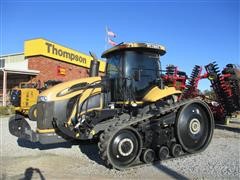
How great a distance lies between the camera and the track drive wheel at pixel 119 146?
709 centimetres

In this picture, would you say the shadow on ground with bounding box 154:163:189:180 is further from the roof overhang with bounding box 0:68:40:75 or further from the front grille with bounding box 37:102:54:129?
the roof overhang with bounding box 0:68:40:75

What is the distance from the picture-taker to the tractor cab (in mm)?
8352

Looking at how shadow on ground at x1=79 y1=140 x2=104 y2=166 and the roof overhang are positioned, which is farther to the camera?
the roof overhang

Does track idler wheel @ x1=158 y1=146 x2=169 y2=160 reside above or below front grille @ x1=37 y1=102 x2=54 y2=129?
below

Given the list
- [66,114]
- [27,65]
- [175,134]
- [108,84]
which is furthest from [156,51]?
[27,65]

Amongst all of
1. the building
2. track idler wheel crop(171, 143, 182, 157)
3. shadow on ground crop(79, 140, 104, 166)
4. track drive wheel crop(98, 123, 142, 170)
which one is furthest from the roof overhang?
track drive wheel crop(98, 123, 142, 170)

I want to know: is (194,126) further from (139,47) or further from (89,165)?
(89,165)

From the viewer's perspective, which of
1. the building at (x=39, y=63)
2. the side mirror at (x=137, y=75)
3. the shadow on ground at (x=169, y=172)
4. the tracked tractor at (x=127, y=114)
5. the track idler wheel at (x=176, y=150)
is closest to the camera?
the shadow on ground at (x=169, y=172)

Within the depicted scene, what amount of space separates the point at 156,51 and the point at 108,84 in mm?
1596

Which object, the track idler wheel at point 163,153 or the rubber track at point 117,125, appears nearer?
the rubber track at point 117,125

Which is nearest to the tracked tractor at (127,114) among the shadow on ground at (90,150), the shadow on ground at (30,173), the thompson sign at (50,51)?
the shadow on ground at (30,173)

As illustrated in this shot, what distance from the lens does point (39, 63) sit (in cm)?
2681

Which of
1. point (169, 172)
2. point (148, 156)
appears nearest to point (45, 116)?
point (148, 156)

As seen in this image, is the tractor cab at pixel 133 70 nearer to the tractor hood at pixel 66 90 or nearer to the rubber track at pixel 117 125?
the tractor hood at pixel 66 90
